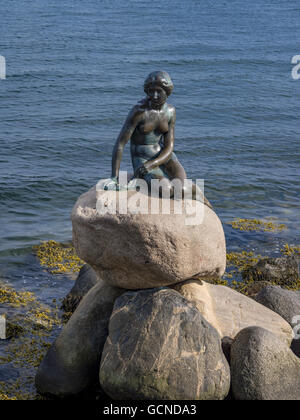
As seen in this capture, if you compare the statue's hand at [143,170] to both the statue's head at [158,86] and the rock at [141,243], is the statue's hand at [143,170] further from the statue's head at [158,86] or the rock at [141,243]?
the statue's head at [158,86]

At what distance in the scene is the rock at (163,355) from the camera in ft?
25.8

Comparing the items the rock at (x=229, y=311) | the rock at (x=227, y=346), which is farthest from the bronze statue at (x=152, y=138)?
the rock at (x=227, y=346)

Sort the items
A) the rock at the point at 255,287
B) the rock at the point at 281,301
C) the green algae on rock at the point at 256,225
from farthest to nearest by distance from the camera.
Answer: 1. the green algae on rock at the point at 256,225
2. the rock at the point at 255,287
3. the rock at the point at 281,301

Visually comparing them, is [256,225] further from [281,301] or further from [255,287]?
[281,301]

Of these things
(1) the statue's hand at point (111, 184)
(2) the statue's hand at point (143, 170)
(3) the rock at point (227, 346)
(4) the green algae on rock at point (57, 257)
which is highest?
(2) the statue's hand at point (143, 170)

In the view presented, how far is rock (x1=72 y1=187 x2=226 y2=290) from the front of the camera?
806 cm

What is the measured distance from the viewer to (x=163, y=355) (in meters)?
7.95

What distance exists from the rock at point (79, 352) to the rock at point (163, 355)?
0.61 meters

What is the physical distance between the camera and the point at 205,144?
21641 millimetres

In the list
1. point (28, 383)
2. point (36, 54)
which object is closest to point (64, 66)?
point (36, 54)

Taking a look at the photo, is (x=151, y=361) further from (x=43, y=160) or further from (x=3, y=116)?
(x=3, y=116)

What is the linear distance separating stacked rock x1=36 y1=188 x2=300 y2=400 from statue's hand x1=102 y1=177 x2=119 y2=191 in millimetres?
139

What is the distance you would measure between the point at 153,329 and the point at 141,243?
112cm

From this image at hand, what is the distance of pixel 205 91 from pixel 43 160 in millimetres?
10461
